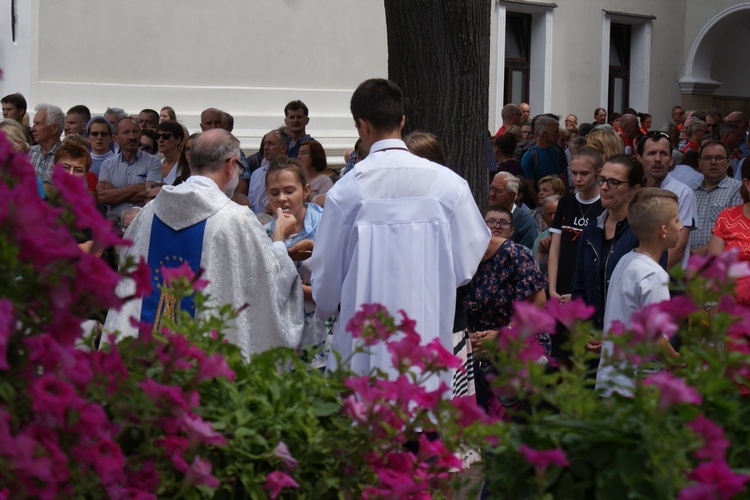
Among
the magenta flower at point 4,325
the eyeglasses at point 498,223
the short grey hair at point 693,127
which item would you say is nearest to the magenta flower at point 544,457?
the magenta flower at point 4,325

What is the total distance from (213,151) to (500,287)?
1408mm

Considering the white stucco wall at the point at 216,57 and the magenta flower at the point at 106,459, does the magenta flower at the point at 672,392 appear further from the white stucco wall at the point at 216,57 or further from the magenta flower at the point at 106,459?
the white stucco wall at the point at 216,57

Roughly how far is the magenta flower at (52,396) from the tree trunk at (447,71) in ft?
17.9

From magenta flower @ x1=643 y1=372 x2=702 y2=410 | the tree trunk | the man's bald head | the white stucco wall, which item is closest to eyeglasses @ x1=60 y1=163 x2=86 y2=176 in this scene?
the tree trunk

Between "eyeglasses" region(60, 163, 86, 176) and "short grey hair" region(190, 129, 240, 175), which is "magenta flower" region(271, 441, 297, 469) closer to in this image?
"short grey hair" region(190, 129, 240, 175)

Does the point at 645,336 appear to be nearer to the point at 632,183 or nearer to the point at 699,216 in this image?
the point at 632,183

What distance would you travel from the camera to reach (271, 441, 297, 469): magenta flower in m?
2.22

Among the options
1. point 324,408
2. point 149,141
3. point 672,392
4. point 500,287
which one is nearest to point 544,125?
point 149,141

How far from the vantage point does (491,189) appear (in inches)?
313

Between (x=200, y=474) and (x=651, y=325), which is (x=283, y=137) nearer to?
(x=200, y=474)

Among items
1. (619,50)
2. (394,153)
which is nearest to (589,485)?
(394,153)

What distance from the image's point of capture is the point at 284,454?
2.22 meters

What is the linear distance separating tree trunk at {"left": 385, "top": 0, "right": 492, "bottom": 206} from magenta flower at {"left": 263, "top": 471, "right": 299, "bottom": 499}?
199 inches

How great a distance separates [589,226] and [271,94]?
366 inches
